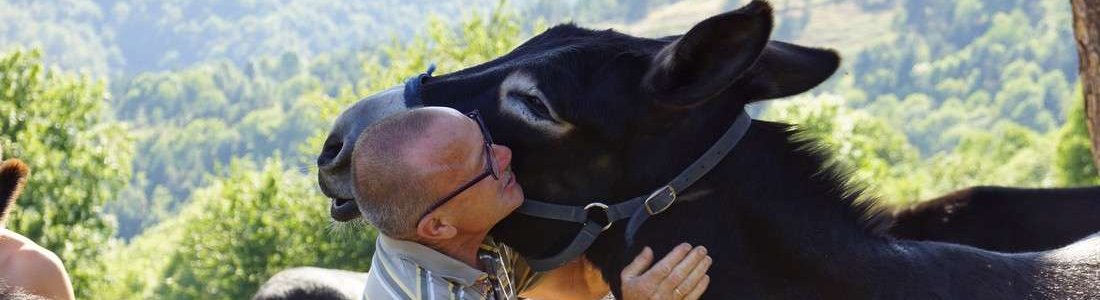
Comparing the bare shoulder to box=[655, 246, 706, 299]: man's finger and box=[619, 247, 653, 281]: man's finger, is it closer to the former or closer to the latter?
box=[619, 247, 653, 281]: man's finger

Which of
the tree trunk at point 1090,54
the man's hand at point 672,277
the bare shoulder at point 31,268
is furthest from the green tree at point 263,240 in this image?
the man's hand at point 672,277

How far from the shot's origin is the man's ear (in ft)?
10.9

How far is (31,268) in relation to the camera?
464cm

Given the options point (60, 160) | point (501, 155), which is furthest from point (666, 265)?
point (60, 160)

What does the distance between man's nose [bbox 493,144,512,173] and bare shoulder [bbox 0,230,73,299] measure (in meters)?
2.24

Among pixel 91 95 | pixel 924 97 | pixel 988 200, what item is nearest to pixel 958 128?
pixel 924 97

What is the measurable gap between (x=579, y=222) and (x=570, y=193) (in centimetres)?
9

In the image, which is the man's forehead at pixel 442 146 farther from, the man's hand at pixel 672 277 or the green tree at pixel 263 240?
the green tree at pixel 263 240

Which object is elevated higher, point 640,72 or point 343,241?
point 640,72

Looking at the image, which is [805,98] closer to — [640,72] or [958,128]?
[640,72]

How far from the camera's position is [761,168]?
348 cm

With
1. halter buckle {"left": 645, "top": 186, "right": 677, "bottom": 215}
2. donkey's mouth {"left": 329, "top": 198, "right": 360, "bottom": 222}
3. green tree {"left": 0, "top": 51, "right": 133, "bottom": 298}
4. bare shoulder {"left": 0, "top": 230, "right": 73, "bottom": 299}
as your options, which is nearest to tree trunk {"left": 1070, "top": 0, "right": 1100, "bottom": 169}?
halter buckle {"left": 645, "top": 186, "right": 677, "bottom": 215}

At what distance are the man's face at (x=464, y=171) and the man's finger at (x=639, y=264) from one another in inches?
14.8

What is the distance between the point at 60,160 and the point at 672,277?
22.5 metres
